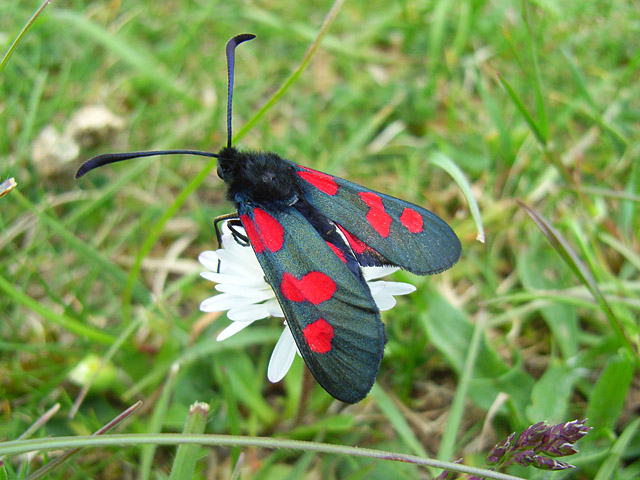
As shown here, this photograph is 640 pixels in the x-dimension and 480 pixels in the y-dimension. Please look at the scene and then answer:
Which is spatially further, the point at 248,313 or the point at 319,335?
the point at 248,313

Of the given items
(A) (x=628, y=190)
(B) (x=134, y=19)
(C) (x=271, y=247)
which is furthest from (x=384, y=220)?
(B) (x=134, y=19)

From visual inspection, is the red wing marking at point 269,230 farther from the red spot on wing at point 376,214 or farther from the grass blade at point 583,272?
the grass blade at point 583,272

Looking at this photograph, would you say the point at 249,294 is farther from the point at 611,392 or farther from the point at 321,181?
the point at 611,392

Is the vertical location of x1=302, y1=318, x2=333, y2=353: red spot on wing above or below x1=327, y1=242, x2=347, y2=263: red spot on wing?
below

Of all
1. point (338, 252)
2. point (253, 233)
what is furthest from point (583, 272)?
point (253, 233)

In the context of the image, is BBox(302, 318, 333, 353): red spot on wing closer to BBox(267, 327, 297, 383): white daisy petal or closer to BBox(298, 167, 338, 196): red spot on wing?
BBox(267, 327, 297, 383): white daisy petal

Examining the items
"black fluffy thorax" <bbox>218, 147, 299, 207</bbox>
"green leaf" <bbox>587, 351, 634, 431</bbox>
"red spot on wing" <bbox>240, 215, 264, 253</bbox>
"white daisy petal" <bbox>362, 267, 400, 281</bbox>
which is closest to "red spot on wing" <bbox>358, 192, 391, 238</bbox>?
"white daisy petal" <bbox>362, 267, 400, 281</bbox>
